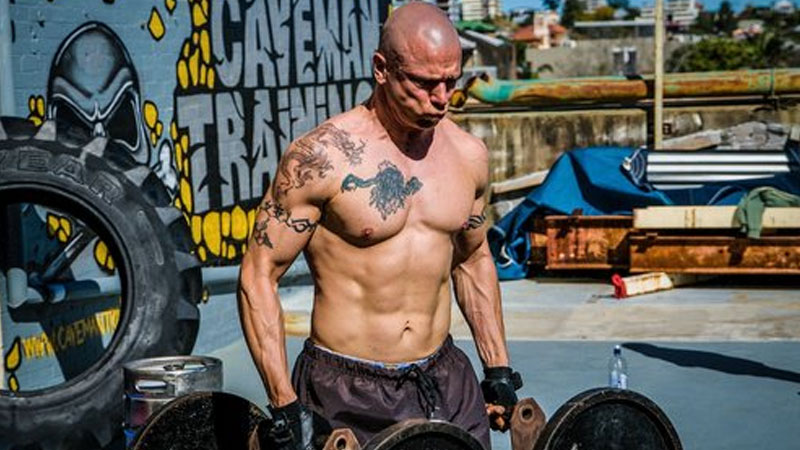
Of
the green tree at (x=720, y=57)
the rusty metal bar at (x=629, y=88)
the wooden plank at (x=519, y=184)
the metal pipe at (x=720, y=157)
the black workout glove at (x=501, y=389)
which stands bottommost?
the green tree at (x=720, y=57)

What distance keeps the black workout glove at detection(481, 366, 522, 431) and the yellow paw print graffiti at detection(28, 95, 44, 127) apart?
4075mm

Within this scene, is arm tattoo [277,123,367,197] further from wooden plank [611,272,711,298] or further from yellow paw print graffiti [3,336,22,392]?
wooden plank [611,272,711,298]

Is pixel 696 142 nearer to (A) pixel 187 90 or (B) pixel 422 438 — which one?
(A) pixel 187 90

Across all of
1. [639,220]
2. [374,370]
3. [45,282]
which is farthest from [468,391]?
[639,220]

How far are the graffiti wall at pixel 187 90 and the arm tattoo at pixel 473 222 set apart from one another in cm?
327

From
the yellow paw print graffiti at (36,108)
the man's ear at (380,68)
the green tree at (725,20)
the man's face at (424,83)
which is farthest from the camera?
the green tree at (725,20)

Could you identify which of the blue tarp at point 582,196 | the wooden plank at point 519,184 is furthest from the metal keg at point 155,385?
the wooden plank at point 519,184

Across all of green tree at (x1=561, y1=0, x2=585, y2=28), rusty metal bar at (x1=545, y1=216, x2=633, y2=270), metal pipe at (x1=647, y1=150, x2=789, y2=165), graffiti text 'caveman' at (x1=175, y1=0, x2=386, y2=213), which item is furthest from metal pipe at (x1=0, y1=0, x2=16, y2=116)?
green tree at (x1=561, y1=0, x2=585, y2=28)

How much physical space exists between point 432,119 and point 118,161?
347cm

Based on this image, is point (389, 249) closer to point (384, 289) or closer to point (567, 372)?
point (384, 289)

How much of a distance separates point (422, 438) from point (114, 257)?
3901 mm

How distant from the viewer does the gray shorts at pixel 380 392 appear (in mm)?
4680

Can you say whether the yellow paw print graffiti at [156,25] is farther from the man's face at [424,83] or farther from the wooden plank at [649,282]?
the man's face at [424,83]

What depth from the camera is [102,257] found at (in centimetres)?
898
